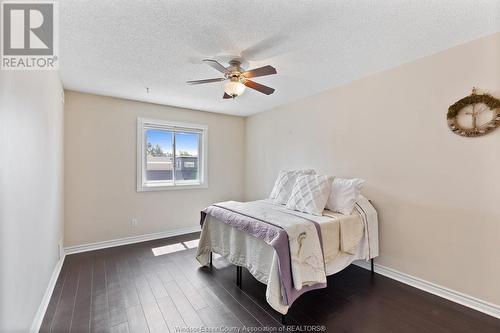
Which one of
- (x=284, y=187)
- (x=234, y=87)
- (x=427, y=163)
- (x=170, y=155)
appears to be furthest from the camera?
(x=170, y=155)

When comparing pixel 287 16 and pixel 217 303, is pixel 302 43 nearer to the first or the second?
pixel 287 16

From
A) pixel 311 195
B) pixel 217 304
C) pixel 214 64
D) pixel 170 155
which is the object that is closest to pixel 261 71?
pixel 214 64

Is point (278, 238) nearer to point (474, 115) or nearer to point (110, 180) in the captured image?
point (474, 115)

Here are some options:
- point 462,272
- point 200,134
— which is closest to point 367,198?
point 462,272

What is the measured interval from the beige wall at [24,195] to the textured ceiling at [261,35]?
Answer: 594 millimetres

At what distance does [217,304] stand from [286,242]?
92 centimetres

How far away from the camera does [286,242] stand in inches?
74.7

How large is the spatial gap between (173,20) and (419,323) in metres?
3.10

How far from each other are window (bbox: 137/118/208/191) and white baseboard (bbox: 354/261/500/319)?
3243 mm

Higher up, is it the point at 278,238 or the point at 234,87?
the point at 234,87

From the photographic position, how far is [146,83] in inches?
119

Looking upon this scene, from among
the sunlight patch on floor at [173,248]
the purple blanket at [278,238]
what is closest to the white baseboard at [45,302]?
the sunlight patch on floor at [173,248]

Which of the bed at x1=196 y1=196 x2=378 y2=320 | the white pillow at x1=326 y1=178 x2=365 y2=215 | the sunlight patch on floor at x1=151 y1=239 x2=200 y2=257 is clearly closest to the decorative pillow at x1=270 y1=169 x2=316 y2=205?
the bed at x1=196 y1=196 x2=378 y2=320

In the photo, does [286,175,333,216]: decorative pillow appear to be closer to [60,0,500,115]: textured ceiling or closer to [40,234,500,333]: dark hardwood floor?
[40,234,500,333]: dark hardwood floor
